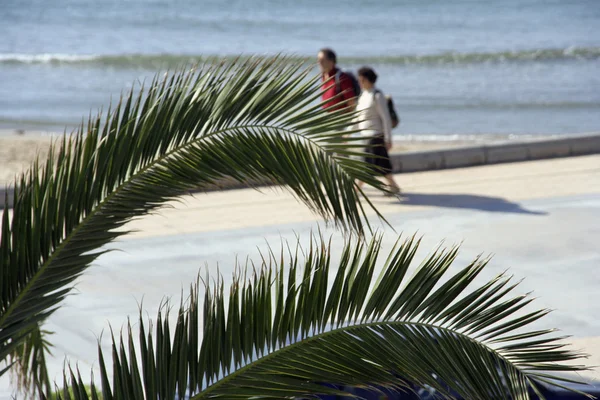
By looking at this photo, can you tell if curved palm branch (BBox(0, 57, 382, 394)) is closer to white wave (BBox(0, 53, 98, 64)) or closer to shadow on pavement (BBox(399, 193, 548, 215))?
shadow on pavement (BBox(399, 193, 548, 215))

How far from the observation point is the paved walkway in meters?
6.31

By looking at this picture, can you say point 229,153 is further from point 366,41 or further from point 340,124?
point 366,41

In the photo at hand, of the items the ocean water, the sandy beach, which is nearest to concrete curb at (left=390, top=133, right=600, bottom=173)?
the sandy beach

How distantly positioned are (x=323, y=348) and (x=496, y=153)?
9325 mm

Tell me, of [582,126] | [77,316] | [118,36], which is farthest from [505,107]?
[118,36]

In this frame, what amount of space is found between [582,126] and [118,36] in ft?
85.2

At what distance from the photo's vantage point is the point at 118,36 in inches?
1534

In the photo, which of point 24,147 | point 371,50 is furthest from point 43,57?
point 24,147

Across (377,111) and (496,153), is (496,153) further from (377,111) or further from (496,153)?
(377,111)

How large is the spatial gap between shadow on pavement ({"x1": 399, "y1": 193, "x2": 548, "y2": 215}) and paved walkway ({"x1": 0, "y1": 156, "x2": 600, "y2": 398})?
0.04ft

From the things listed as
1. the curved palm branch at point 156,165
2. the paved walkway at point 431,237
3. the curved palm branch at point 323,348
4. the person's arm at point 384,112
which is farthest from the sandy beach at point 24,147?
the curved palm branch at point 323,348

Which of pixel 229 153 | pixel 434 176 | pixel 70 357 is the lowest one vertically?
pixel 70 357

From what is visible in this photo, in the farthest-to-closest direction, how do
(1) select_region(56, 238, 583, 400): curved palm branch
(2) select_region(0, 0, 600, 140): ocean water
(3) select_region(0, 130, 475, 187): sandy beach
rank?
(2) select_region(0, 0, 600, 140): ocean water
(3) select_region(0, 130, 475, 187): sandy beach
(1) select_region(56, 238, 583, 400): curved palm branch

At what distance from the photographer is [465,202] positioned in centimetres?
959
